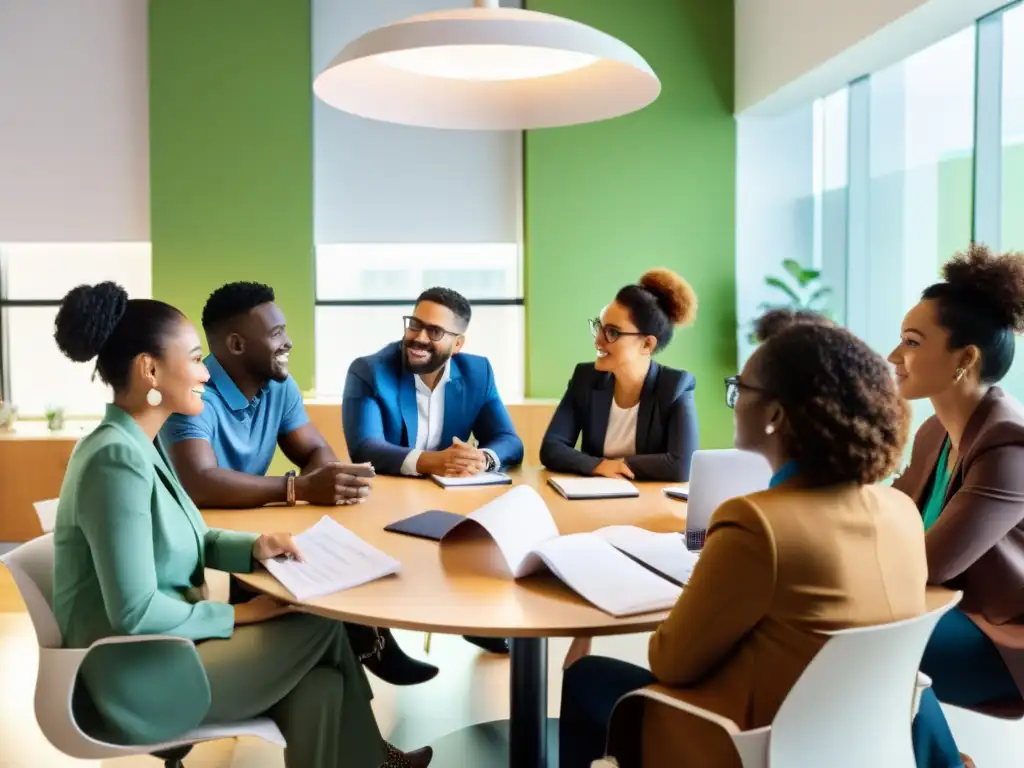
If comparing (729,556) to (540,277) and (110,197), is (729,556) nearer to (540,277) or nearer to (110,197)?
(540,277)

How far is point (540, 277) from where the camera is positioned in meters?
5.70

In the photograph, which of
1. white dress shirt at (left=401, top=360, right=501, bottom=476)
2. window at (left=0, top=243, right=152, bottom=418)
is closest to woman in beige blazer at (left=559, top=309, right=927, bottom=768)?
white dress shirt at (left=401, top=360, right=501, bottom=476)

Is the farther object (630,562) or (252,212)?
(252,212)

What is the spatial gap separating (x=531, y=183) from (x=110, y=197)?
2.55m

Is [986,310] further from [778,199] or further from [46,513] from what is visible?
[778,199]

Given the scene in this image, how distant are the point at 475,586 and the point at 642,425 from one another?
5.09 ft

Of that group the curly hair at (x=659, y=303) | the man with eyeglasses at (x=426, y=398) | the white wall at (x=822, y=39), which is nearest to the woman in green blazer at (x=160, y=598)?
the man with eyeglasses at (x=426, y=398)

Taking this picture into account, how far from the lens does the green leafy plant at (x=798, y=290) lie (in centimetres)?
539

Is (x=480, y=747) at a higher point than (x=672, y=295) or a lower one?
lower

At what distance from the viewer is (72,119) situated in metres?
5.64

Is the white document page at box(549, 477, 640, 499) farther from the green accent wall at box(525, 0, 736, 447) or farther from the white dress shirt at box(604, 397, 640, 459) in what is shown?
the green accent wall at box(525, 0, 736, 447)

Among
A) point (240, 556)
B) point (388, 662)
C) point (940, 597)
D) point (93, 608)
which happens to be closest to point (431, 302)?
point (388, 662)

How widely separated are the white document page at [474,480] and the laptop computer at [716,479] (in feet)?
2.88

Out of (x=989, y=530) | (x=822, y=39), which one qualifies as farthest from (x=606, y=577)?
(x=822, y=39)
